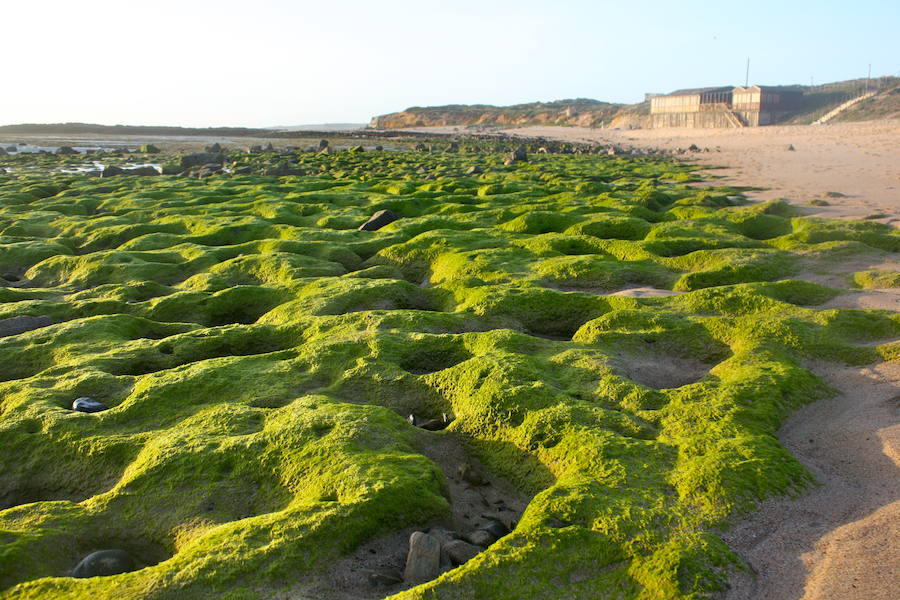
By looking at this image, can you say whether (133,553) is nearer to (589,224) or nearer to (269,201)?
(589,224)

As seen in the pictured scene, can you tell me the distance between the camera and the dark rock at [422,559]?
3.21 metres

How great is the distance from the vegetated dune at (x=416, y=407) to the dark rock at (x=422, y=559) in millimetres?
20

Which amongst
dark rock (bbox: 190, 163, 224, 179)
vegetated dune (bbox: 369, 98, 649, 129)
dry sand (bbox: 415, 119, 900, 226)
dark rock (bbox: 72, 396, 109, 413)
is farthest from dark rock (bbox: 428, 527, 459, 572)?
vegetated dune (bbox: 369, 98, 649, 129)

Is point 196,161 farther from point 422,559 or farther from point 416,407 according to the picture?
point 422,559

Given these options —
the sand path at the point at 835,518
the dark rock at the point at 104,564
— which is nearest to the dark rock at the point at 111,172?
the dark rock at the point at 104,564

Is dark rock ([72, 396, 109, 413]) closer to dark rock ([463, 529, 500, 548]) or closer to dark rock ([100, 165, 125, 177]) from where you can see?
dark rock ([463, 529, 500, 548])

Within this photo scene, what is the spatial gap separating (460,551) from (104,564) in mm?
1819

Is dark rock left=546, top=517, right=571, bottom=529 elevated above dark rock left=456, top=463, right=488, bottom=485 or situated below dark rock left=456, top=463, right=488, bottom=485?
above

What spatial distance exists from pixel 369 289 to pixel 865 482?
5.30 meters

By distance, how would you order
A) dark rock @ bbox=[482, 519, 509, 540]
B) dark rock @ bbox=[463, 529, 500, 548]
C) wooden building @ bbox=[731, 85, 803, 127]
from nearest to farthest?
dark rock @ bbox=[463, 529, 500, 548]
dark rock @ bbox=[482, 519, 509, 540]
wooden building @ bbox=[731, 85, 803, 127]

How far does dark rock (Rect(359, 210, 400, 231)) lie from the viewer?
39.3 feet

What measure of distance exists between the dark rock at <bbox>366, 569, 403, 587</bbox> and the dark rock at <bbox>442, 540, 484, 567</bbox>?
291 mm

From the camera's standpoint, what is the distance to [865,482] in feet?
12.3

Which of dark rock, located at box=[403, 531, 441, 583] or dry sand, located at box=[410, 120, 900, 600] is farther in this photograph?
dark rock, located at box=[403, 531, 441, 583]
